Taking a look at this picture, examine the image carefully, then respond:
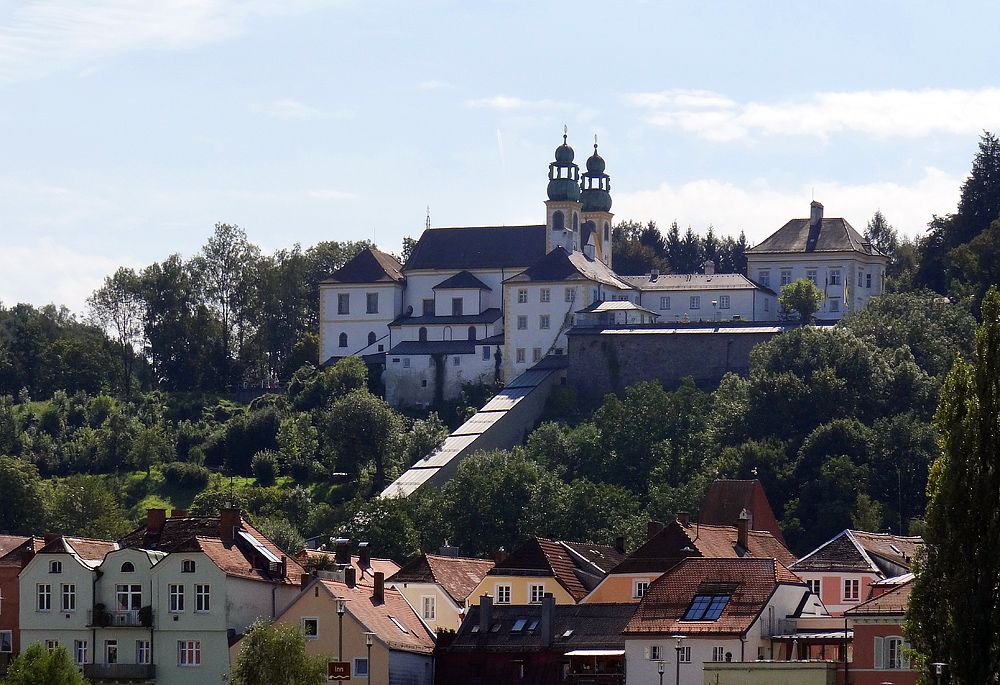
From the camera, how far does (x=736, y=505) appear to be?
271 ft

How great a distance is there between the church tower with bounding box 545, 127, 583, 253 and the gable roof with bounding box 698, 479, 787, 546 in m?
45.9

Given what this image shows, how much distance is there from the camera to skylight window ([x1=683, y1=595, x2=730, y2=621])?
57875 millimetres

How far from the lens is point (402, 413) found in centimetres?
11919

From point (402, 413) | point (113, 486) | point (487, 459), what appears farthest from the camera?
point (402, 413)

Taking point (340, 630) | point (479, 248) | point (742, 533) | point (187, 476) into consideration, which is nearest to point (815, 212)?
point (479, 248)

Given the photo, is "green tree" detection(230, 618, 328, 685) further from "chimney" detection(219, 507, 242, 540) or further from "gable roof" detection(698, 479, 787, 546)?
"gable roof" detection(698, 479, 787, 546)

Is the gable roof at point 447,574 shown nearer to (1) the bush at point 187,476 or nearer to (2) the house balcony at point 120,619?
(2) the house balcony at point 120,619

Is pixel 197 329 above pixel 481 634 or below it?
above

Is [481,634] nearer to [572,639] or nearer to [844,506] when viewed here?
[572,639]

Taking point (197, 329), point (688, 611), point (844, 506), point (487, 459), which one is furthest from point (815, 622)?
point (197, 329)

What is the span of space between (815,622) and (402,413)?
6207cm

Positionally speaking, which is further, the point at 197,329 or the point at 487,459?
the point at 197,329

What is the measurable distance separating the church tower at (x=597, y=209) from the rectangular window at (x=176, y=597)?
73643 millimetres

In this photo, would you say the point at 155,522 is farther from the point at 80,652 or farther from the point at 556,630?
the point at 556,630
